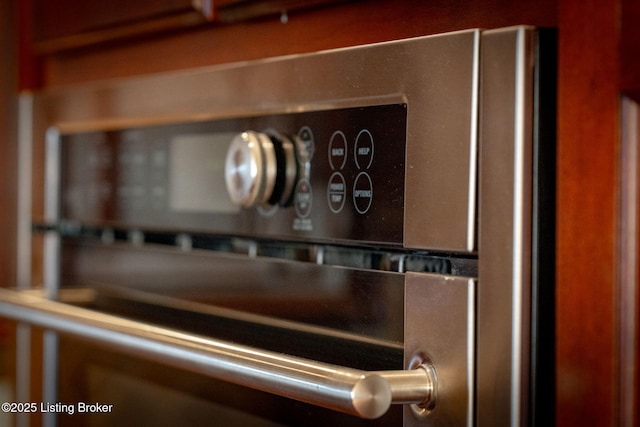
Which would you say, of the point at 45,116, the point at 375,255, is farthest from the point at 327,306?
the point at 45,116

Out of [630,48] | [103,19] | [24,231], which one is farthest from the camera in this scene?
[24,231]

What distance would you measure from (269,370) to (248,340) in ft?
0.35

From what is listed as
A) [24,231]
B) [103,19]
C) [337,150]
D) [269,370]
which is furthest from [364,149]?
[24,231]

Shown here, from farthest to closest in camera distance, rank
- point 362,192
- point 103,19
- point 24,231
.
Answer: point 24,231 < point 103,19 < point 362,192

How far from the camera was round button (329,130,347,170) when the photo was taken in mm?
480

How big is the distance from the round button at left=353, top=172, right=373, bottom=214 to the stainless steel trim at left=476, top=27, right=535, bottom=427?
0.08 meters

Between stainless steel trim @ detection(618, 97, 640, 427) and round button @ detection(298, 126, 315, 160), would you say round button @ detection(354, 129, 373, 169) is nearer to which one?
round button @ detection(298, 126, 315, 160)

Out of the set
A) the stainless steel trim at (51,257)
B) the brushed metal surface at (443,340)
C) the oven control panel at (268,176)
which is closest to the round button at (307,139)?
the oven control panel at (268,176)

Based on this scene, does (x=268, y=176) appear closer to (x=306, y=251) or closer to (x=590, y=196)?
(x=306, y=251)

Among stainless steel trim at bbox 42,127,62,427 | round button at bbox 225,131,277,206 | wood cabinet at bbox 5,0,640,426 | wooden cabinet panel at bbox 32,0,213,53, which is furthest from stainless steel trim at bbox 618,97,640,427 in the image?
stainless steel trim at bbox 42,127,62,427

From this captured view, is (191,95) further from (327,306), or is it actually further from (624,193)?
(624,193)

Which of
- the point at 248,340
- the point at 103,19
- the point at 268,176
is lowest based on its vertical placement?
the point at 248,340

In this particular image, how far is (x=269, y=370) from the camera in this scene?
16.8 inches

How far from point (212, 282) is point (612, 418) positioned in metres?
0.31
